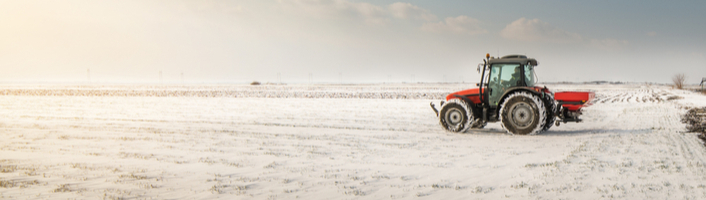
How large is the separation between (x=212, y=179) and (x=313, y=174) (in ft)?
4.58

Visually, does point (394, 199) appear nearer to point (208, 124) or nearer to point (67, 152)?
point (67, 152)

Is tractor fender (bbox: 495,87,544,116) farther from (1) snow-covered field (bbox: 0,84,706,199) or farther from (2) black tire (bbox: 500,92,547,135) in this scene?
(1) snow-covered field (bbox: 0,84,706,199)

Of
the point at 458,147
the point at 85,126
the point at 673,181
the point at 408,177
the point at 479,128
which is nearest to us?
the point at 673,181

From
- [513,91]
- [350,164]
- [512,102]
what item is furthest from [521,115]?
[350,164]

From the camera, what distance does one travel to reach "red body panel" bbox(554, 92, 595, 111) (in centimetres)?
955

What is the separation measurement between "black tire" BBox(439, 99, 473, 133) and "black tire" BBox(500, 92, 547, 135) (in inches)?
32.4

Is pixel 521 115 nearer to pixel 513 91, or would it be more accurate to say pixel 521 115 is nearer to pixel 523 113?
pixel 523 113

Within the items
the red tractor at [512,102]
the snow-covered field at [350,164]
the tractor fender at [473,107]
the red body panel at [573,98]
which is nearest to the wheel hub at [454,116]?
the red tractor at [512,102]

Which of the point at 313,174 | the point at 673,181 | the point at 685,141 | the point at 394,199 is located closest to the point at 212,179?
the point at 313,174

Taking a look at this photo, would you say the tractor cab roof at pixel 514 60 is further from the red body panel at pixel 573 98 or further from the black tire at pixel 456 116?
the black tire at pixel 456 116

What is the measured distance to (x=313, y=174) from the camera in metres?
5.93

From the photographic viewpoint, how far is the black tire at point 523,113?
9344 mm

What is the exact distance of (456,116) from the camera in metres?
10.4

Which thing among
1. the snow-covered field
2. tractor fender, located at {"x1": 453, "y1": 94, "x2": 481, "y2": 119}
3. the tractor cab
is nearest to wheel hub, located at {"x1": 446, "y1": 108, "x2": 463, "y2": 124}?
tractor fender, located at {"x1": 453, "y1": 94, "x2": 481, "y2": 119}
